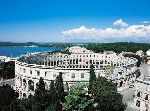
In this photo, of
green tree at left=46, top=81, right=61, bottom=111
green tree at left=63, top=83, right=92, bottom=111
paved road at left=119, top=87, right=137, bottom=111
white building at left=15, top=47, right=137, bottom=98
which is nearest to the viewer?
green tree at left=46, top=81, right=61, bottom=111

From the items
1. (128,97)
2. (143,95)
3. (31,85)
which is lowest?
(128,97)

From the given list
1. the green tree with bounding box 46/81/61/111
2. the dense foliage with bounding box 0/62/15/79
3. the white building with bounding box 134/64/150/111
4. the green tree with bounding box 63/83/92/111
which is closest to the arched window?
the dense foliage with bounding box 0/62/15/79

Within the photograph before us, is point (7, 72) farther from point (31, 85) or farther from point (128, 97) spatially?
point (128, 97)

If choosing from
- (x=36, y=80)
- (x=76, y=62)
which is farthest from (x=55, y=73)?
(x=76, y=62)

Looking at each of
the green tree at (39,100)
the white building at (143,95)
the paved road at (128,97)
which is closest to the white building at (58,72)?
the paved road at (128,97)

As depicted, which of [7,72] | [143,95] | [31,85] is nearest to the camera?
[143,95]

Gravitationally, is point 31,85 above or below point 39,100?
below

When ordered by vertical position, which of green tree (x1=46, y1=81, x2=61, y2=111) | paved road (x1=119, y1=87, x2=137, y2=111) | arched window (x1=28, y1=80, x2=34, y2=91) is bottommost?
paved road (x1=119, y1=87, x2=137, y2=111)

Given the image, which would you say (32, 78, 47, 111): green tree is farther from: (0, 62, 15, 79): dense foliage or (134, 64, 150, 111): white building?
(0, 62, 15, 79): dense foliage

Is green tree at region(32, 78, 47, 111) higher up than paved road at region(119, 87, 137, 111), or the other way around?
green tree at region(32, 78, 47, 111)

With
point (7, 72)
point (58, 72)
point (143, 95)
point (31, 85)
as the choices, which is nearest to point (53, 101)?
→ point (143, 95)

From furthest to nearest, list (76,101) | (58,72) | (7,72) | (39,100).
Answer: (7,72)
(58,72)
(76,101)
(39,100)

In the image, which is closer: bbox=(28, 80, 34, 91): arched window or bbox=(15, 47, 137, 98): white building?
bbox=(15, 47, 137, 98): white building

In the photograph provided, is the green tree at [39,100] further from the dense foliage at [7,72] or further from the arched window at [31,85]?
the dense foliage at [7,72]
